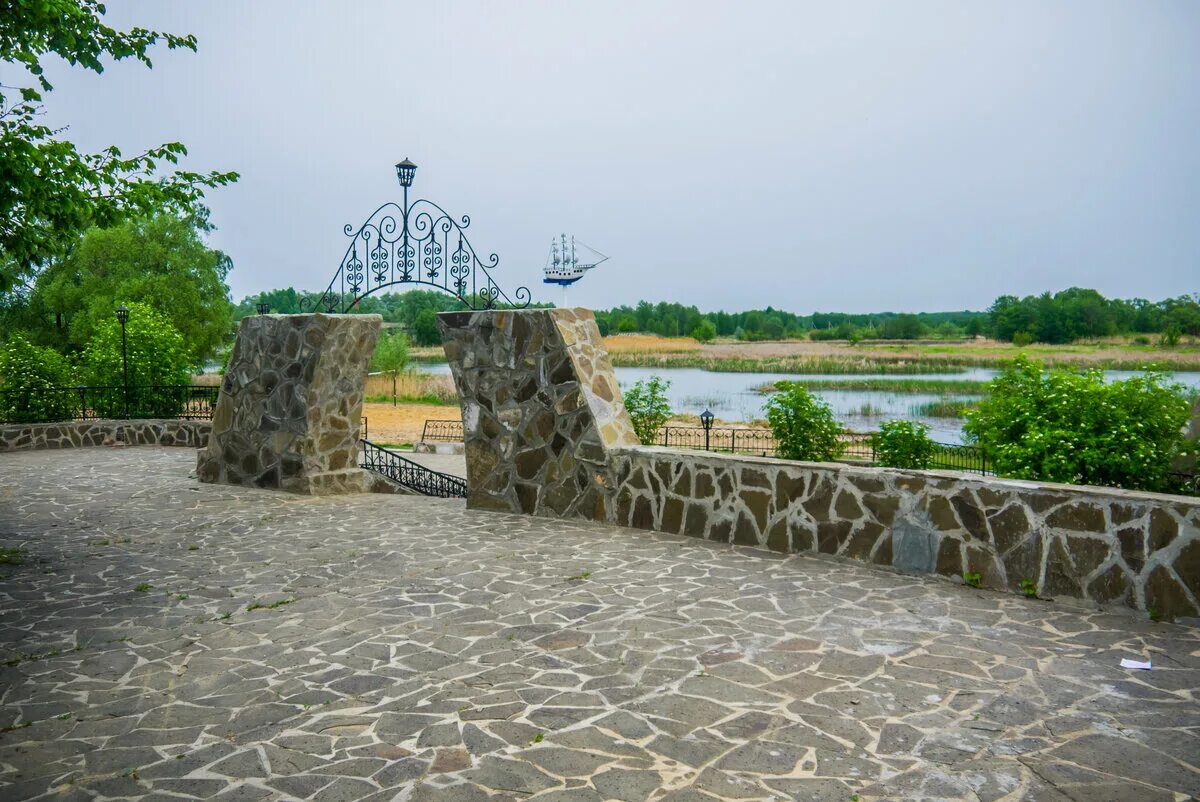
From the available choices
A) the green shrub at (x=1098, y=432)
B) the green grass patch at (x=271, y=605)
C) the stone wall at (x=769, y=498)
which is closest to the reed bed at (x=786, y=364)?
the green shrub at (x=1098, y=432)

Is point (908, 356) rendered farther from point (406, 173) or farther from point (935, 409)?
point (406, 173)

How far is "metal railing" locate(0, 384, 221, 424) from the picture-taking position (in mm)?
15867

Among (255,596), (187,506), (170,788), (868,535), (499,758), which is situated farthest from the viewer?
(187,506)

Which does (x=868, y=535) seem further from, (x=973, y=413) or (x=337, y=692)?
(x=973, y=413)

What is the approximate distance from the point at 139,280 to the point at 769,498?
3264 cm

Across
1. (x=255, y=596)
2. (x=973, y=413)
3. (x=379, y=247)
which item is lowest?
(x=255, y=596)

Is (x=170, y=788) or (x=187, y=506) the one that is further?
(x=187, y=506)

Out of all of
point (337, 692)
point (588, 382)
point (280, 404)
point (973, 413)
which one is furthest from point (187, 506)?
point (973, 413)

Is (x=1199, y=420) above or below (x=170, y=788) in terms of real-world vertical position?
above

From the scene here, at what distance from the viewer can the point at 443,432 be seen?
33438 mm

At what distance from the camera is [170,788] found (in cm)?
340

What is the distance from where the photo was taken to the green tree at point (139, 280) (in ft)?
109

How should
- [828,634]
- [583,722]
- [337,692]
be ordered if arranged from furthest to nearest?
[828,634] → [337,692] → [583,722]

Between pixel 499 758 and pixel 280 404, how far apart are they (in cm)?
827
